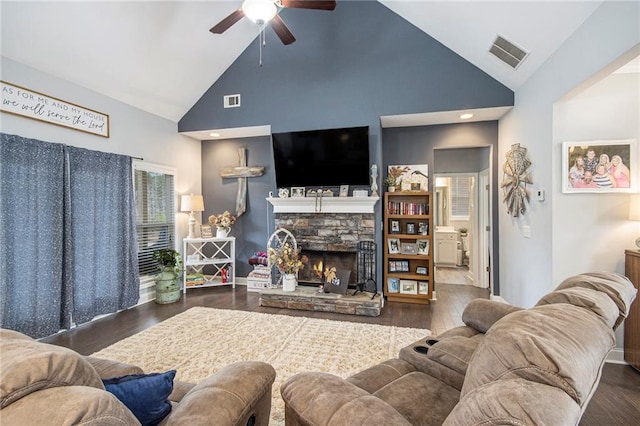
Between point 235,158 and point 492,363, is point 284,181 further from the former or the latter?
point 492,363

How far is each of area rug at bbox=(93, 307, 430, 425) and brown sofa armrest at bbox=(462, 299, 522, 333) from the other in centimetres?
96

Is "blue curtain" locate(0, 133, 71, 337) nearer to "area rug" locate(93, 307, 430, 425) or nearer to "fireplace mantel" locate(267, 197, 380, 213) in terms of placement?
"area rug" locate(93, 307, 430, 425)

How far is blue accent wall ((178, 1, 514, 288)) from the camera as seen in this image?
12.9 feet

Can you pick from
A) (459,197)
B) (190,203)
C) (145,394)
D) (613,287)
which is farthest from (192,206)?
(459,197)

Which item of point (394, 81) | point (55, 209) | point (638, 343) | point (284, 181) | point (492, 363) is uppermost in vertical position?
point (394, 81)

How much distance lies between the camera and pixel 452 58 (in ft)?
12.8

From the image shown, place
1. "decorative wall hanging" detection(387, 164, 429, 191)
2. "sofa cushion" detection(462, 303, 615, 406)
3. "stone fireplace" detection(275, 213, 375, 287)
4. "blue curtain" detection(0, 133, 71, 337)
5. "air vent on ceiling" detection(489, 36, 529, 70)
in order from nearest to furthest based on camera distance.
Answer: "sofa cushion" detection(462, 303, 615, 406), "blue curtain" detection(0, 133, 71, 337), "air vent on ceiling" detection(489, 36, 529, 70), "stone fireplace" detection(275, 213, 375, 287), "decorative wall hanging" detection(387, 164, 429, 191)

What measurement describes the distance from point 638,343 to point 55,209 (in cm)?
577

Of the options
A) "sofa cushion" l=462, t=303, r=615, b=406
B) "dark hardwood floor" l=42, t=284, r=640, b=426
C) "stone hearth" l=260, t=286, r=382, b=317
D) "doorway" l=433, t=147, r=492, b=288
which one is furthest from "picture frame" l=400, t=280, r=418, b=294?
"sofa cushion" l=462, t=303, r=615, b=406

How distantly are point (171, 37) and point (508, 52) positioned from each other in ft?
13.7

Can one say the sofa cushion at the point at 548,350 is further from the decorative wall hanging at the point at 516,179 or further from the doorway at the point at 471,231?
the doorway at the point at 471,231

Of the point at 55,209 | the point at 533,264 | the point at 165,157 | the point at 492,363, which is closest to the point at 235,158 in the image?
the point at 165,157

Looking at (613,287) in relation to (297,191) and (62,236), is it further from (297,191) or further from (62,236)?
(62,236)

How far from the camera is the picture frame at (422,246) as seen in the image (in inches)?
172
